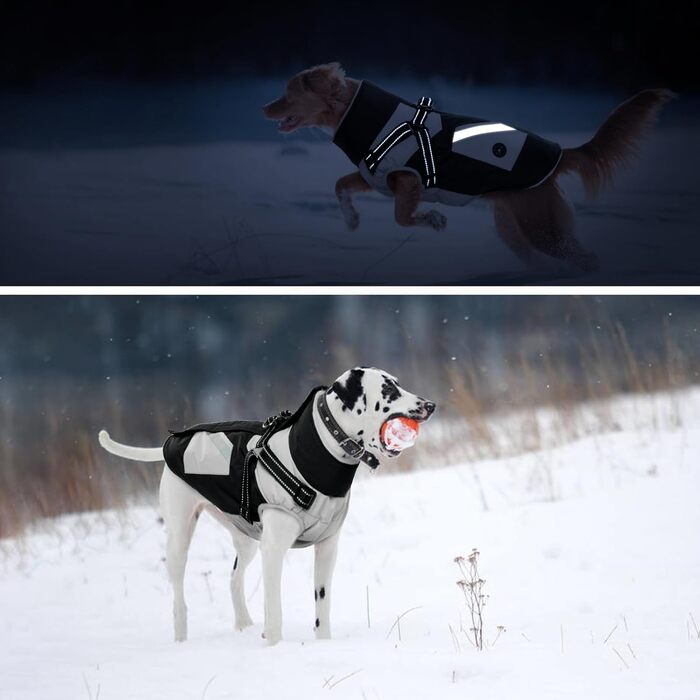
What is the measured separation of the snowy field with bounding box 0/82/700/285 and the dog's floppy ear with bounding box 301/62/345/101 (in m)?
0.24

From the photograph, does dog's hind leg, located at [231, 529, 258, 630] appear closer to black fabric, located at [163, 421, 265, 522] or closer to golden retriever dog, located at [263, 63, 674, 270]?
black fabric, located at [163, 421, 265, 522]

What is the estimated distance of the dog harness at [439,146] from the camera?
4.17m

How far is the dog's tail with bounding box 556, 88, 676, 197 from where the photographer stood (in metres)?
4.39

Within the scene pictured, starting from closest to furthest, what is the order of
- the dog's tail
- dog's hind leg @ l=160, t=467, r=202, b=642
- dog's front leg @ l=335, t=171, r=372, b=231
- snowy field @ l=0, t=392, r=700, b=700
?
snowy field @ l=0, t=392, r=700, b=700 < dog's hind leg @ l=160, t=467, r=202, b=642 < the dog's tail < dog's front leg @ l=335, t=171, r=372, b=231

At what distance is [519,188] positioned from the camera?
4293mm

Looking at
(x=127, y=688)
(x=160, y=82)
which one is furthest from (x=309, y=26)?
(x=127, y=688)

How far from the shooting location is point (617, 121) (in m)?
4.47

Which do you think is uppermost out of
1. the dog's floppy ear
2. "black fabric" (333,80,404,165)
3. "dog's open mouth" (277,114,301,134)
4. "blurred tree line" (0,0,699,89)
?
"blurred tree line" (0,0,699,89)

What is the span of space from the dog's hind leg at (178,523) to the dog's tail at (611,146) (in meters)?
1.98

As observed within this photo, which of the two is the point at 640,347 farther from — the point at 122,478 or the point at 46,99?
the point at 46,99

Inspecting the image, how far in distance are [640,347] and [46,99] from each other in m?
2.56

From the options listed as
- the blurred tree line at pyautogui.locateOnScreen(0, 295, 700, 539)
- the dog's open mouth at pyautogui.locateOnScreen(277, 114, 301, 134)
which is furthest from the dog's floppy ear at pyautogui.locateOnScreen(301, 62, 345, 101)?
the blurred tree line at pyautogui.locateOnScreen(0, 295, 700, 539)

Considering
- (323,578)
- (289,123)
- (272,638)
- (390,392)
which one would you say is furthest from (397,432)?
(289,123)

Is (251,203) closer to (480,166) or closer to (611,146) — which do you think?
(480,166)
